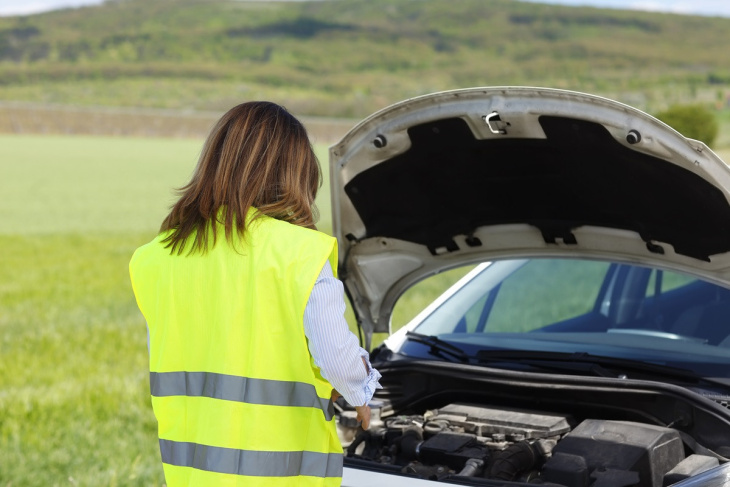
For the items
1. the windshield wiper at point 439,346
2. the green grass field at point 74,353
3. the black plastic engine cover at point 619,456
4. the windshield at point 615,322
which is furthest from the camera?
the green grass field at point 74,353

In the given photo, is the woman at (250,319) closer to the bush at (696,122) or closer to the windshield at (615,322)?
the windshield at (615,322)

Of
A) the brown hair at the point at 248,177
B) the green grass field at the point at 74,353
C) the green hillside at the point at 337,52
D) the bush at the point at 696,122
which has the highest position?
the green hillside at the point at 337,52

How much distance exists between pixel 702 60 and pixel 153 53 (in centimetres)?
8625

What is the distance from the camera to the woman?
85.2 inches

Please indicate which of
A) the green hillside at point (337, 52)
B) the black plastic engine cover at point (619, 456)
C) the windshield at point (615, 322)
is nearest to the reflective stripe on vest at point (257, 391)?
the black plastic engine cover at point (619, 456)

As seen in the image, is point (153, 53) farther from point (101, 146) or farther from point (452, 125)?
point (452, 125)

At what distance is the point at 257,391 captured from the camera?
7.28 ft

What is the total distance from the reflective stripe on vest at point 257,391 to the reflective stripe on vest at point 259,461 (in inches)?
4.4

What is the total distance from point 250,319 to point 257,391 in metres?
0.18

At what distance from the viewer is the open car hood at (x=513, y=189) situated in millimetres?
2736

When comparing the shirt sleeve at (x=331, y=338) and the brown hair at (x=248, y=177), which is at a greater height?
the brown hair at (x=248, y=177)

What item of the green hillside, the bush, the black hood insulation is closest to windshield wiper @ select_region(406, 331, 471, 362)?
the black hood insulation

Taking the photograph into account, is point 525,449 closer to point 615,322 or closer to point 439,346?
point 439,346

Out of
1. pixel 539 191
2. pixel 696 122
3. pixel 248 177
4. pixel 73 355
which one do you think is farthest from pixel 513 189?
pixel 696 122
